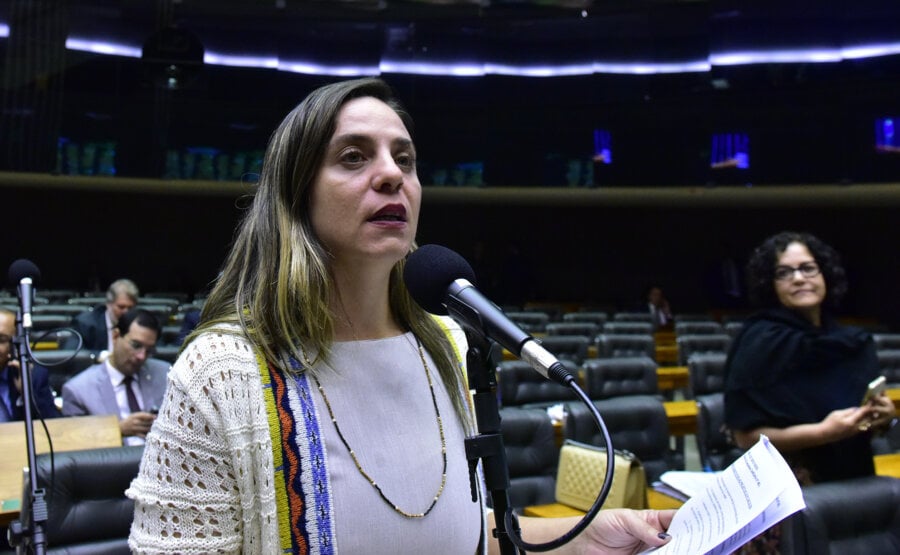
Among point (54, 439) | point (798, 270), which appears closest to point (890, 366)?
point (798, 270)

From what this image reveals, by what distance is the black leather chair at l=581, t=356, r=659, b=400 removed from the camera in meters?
5.14

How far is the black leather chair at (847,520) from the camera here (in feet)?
6.94

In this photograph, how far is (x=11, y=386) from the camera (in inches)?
166

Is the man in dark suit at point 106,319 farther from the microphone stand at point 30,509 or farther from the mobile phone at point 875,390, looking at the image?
the mobile phone at point 875,390

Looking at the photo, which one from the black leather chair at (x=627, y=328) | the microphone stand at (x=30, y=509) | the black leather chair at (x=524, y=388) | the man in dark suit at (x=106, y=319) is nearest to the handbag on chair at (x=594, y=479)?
the microphone stand at (x=30, y=509)

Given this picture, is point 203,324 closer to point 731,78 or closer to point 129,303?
point 129,303

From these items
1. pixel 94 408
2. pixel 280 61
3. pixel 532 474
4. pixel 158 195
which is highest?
pixel 280 61

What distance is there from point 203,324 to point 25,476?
5.32 ft

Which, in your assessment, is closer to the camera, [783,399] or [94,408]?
[783,399]

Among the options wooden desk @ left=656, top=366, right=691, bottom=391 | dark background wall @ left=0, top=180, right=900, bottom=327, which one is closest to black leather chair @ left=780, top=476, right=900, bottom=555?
wooden desk @ left=656, top=366, right=691, bottom=391

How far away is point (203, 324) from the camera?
1128 millimetres

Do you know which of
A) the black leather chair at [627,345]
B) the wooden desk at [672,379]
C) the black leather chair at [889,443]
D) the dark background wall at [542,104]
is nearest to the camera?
the black leather chair at [889,443]

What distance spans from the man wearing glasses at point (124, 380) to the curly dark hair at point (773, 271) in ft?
9.34

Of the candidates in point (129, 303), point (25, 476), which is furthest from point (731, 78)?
point (25, 476)
